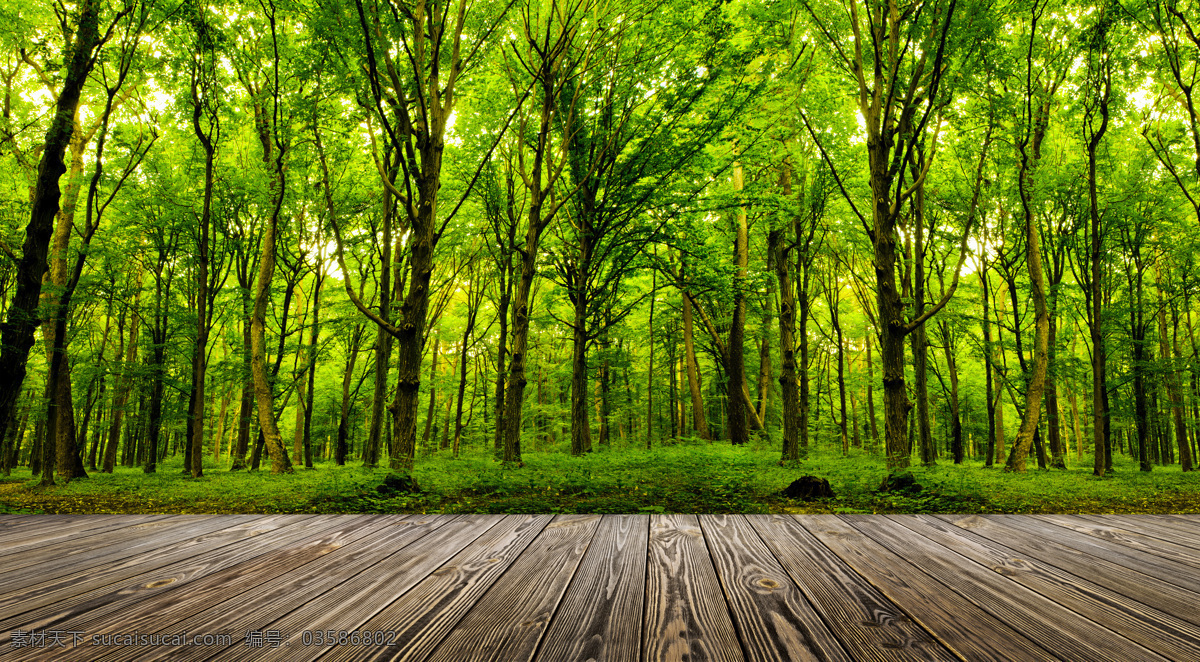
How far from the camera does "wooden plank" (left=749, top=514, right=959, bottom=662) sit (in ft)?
4.04

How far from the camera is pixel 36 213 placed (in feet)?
18.7

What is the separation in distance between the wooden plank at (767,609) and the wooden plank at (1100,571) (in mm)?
1162

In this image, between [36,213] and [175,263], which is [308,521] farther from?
[175,263]

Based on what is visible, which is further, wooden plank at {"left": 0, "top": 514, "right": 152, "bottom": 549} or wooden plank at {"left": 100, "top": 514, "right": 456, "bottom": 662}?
wooden plank at {"left": 0, "top": 514, "right": 152, "bottom": 549}

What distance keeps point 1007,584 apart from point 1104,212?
16232 millimetres

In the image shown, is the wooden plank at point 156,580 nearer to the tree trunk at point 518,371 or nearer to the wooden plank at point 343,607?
→ the wooden plank at point 343,607

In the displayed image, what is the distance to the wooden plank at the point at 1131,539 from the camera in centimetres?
221

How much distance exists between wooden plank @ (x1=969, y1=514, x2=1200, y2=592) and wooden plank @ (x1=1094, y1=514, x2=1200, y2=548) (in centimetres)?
40

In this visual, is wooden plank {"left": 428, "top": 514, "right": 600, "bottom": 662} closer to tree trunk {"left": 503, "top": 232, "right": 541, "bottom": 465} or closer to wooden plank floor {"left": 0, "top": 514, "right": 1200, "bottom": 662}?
wooden plank floor {"left": 0, "top": 514, "right": 1200, "bottom": 662}

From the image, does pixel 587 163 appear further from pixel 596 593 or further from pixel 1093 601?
pixel 1093 601

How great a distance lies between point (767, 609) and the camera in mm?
1502

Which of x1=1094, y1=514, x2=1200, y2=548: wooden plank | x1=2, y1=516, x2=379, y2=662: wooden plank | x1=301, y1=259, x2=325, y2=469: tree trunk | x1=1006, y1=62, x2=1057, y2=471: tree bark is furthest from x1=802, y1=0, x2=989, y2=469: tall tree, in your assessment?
x1=301, y1=259, x2=325, y2=469: tree trunk

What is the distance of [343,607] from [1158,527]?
14.4 ft

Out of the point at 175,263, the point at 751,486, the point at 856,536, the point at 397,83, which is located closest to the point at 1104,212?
the point at 751,486
